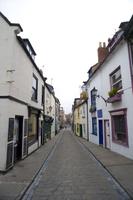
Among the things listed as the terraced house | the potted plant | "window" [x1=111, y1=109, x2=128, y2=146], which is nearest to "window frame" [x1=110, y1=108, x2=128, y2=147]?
"window" [x1=111, y1=109, x2=128, y2=146]

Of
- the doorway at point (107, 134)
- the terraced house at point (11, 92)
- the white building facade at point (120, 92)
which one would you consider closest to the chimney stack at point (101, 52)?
the white building facade at point (120, 92)

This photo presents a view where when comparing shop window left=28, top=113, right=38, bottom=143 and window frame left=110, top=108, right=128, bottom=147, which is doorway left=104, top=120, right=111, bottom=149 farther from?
shop window left=28, top=113, right=38, bottom=143

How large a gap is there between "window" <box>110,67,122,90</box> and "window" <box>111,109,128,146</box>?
1.76 m

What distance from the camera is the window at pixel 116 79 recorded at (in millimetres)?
10496

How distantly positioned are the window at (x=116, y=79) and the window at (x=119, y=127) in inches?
69.3

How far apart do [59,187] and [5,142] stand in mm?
2976

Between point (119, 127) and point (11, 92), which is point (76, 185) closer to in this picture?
point (11, 92)

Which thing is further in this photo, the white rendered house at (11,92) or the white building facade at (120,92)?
→ the white building facade at (120,92)

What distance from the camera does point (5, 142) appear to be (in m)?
6.85

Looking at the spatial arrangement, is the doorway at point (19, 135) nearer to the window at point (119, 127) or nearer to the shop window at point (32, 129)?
the shop window at point (32, 129)

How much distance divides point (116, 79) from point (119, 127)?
3218mm

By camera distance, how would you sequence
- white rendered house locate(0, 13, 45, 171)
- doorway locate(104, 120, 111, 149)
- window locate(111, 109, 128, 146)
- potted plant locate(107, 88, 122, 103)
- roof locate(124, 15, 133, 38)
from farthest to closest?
doorway locate(104, 120, 111, 149), potted plant locate(107, 88, 122, 103), window locate(111, 109, 128, 146), roof locate(124, 15, 133, 38), white rendered house locate(0, 13, 45, 171)

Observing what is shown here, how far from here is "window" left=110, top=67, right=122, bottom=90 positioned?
34.4 feet

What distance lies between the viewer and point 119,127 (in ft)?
34.7
